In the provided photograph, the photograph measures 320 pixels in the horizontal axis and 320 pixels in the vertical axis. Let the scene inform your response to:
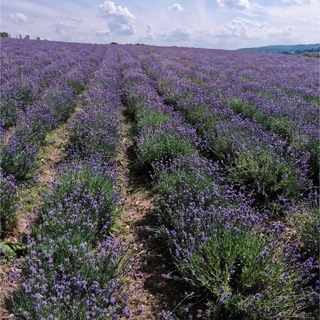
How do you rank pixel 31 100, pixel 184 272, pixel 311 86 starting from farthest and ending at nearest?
pixel 311 86 < pixel 31 100 < pixel 184 272

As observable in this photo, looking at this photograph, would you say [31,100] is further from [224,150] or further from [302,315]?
[302,315]

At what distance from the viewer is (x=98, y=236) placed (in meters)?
3.32

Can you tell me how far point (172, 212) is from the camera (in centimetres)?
340

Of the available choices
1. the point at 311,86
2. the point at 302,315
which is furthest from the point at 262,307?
the point at 311,86

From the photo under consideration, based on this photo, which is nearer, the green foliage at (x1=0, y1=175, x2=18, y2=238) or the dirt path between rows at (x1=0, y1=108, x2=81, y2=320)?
the dirt path between rows at (x1=0, y1=108, x2=81, y2=320)

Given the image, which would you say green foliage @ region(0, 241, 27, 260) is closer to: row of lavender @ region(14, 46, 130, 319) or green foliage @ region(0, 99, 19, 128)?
row of lavender @ region(14, 46, 130, 319)

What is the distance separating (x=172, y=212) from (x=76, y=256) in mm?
1136

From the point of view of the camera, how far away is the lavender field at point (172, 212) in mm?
2379

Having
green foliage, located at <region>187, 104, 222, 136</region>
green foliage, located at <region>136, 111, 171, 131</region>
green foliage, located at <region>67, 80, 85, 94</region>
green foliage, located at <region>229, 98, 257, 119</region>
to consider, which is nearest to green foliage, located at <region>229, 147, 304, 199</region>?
green foliage, located at <region>187, 104, 222, 136</region>

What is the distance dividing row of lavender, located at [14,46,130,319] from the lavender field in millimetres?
13

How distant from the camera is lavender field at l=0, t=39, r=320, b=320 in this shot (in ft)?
7.80

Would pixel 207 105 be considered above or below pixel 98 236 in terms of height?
above

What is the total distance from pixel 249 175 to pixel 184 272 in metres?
1.98

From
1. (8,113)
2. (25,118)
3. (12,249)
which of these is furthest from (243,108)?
(12,249)
